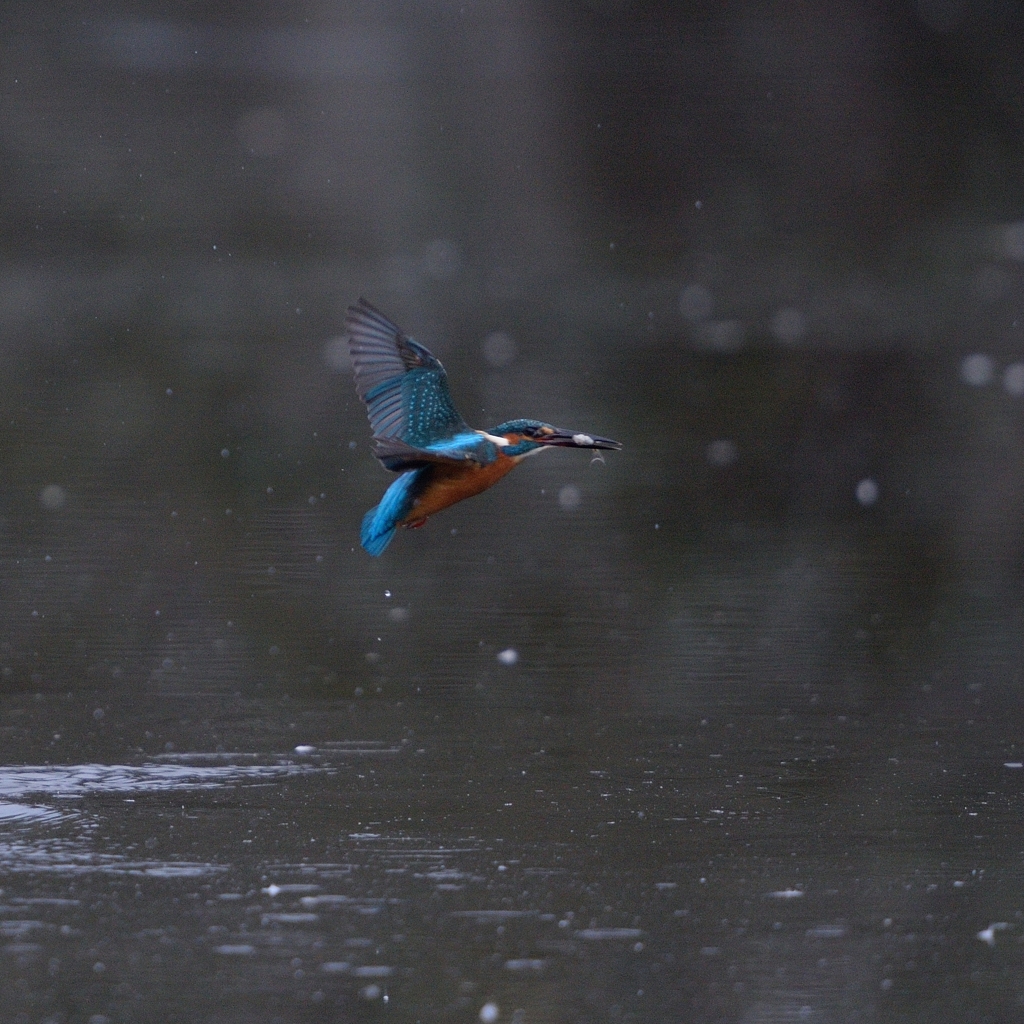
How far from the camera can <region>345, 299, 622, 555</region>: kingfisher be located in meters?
3.87

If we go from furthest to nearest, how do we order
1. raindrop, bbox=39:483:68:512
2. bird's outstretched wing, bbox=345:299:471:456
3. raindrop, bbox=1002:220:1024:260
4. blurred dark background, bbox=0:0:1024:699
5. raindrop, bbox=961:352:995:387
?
raindrop, bbox=1002:220:1024:260
raindrop, bbox=961:352:995:387
raindrop, bbox=39:483:68:512
blurred dark background, bbox=0:0:1024:699
bird's outstretched wing, bbox=345:299:471:456

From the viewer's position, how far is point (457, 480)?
3.90m

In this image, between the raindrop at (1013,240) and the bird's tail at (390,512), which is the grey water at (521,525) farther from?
the bird's tail at (390,512)

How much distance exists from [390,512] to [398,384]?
0.35 m

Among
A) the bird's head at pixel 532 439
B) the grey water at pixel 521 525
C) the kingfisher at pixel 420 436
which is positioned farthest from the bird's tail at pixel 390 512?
the grey water at pixel 521 525

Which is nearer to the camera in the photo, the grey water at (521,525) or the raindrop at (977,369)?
the grey water at (521,525)

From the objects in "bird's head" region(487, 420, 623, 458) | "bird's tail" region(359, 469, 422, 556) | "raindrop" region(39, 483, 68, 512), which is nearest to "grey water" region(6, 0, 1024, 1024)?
"raindrop" region(39, 483, 68, 512)

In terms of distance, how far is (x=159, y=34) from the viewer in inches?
491

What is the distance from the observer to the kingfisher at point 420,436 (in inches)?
152

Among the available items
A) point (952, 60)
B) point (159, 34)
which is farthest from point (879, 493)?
point (159, 34)

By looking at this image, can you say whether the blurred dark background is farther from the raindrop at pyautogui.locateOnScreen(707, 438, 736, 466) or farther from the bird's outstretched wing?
the bird's outstretched wing

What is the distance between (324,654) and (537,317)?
4164mm

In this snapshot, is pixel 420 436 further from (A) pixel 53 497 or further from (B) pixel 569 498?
(A) pixel 53 497

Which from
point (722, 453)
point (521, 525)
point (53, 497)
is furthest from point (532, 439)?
point (722, 453)
